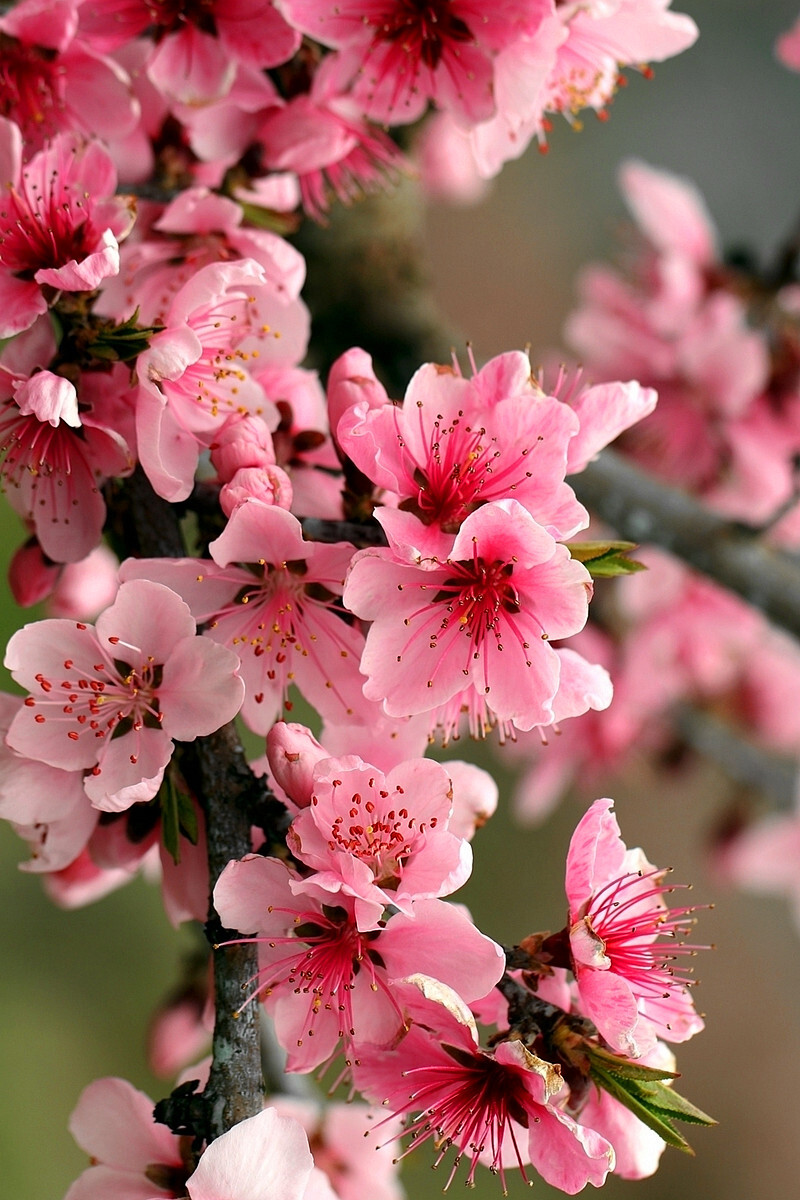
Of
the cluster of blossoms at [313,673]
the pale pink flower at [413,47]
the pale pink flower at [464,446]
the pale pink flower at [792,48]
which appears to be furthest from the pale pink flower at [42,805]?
the pale pink flower at [792,48]

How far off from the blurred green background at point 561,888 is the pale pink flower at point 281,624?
4.12 ft

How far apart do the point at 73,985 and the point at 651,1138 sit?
1747 millimetres

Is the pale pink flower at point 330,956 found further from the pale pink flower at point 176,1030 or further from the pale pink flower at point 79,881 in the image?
the pale pink flower at point 176,1030

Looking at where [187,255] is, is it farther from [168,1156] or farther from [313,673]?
[168,1156]

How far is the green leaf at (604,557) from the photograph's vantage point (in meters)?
0.62

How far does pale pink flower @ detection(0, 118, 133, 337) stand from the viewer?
2.06 feet

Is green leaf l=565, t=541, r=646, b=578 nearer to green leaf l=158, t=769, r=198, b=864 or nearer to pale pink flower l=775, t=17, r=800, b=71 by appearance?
green leaf l=158, t=769, r=198, b=864

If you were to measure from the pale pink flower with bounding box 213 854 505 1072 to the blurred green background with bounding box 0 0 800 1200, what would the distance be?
1303 millimetres

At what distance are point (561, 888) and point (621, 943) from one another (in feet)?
7.10

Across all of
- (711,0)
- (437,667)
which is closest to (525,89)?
(437,667)

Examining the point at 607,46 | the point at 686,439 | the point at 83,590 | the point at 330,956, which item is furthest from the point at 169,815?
the point at 686,439

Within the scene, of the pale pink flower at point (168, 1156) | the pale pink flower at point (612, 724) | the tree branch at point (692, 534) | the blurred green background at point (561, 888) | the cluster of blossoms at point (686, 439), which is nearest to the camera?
the pale pink flower at point (168, 1156)

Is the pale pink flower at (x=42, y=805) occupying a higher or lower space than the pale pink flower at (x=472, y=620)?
lower

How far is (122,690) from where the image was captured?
24.2 inches
